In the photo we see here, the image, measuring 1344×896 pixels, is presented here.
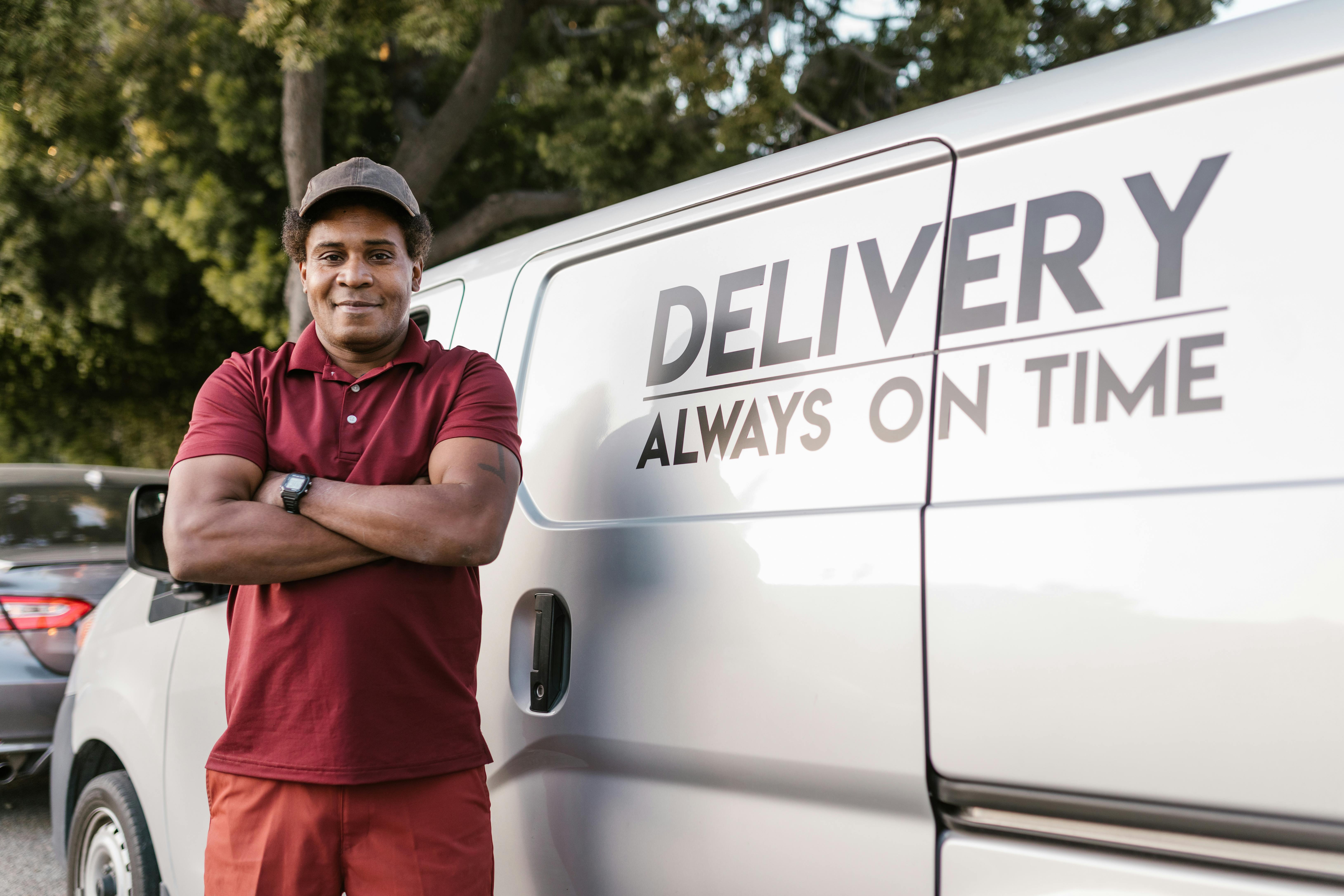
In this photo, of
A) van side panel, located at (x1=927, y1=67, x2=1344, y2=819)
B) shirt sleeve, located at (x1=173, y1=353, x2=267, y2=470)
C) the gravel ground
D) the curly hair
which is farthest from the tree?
van side panel, located at (x1=927, y1=67, x2=1344, y2=819)

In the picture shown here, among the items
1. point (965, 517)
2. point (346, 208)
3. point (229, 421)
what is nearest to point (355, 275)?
point (346, 208)

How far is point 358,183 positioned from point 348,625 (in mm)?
792

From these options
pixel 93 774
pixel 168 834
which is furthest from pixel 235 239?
pixel 168 834

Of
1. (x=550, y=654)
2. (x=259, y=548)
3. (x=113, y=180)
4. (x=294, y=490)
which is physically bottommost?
(x=550, y=654)

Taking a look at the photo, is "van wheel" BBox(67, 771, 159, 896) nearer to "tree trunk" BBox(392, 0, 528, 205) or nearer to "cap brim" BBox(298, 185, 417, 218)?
"cap brim" BBox(298, 185, 417, 218)

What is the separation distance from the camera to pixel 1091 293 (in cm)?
133

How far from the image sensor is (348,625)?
170 cm

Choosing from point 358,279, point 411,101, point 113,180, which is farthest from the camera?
point 113,180

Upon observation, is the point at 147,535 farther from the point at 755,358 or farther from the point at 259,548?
the point at 755,358

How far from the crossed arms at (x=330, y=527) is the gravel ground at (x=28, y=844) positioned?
2.50 m

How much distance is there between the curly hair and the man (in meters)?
0.35

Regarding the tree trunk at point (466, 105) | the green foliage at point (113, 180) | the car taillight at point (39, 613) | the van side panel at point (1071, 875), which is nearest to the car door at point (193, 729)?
the van side panel at point (1071, 875)

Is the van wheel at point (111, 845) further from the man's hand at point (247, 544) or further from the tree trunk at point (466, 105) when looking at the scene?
the tree trunk at point (466, 105)

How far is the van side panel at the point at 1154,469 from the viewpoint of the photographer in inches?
44.1
